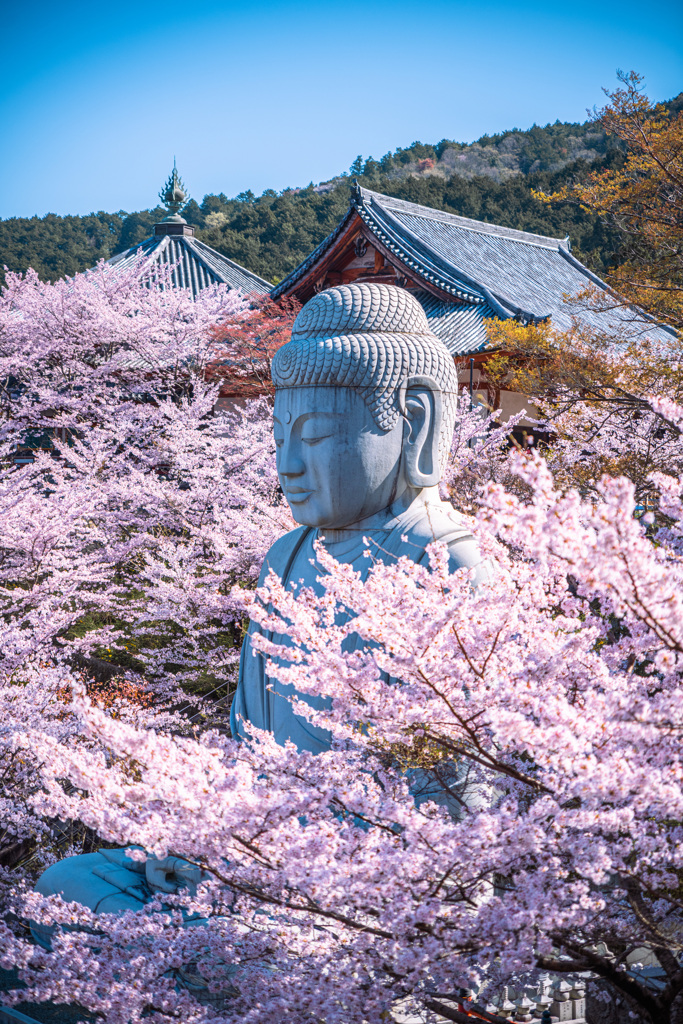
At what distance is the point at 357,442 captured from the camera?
11.5ft

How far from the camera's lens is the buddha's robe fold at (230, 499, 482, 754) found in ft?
11.3

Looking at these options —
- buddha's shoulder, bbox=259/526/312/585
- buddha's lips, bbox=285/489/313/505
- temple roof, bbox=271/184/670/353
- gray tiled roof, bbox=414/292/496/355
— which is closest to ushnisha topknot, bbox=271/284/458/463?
buddha's lips, bbox=285/489/313/505

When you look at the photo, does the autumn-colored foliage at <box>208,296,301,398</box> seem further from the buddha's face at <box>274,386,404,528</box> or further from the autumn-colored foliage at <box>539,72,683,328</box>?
the buddha's face at <box>274,386,404,528</box>

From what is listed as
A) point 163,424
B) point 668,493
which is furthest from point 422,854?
point 163,424

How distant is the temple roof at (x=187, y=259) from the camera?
22656 mm

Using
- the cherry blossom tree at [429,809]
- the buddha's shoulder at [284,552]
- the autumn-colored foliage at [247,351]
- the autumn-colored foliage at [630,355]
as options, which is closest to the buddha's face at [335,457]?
the buddha's shoulder at [284,552]

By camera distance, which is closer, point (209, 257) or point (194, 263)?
point (194, 263)

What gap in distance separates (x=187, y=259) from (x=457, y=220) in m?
7.27

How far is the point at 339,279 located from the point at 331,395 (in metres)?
15.5

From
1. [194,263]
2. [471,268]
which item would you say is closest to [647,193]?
[471,268]

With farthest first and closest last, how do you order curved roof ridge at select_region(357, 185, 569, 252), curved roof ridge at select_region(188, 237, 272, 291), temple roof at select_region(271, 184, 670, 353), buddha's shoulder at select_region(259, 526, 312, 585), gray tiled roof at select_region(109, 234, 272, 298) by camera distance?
curved roof ridge at select_region(188, 237, 272, 291), gray tiled roof at select_region(109, 234, 272, 298), curved roof ridge at select_region(357, 185, 569, 252), temple roof at select_region(271, 184, 670, 353), buddha's shoulder at select_region(259, 526, 312, 585)

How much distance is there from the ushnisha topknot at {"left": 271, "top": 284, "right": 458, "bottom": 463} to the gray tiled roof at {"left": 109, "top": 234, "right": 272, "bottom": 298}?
62.8ft

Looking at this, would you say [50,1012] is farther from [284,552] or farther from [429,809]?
[429,809]

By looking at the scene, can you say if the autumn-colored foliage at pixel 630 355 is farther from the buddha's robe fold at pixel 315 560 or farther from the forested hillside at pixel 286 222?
the forested hillside at pixel 286 222
